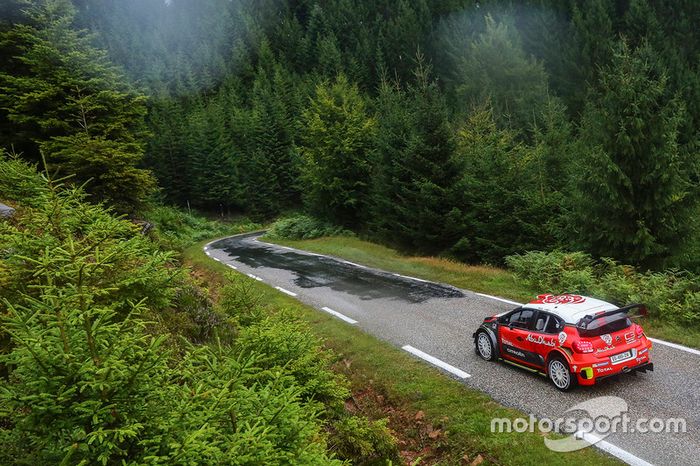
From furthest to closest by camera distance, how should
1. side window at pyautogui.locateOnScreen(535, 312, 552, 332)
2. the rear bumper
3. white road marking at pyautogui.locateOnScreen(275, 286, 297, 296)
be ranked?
white road marking at pyautogui.locateOnScreen(275, 286, 297, 296) < side window at pyautogui.locateOnScreen(535, 312, 552, 332) < the rear bumper

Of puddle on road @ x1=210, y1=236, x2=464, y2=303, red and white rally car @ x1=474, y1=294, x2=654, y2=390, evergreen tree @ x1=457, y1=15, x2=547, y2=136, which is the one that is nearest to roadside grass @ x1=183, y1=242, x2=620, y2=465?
red and white rally car @ x1=474, y1=294, x2=654, y2=390

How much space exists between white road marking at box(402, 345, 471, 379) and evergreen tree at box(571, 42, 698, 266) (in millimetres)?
10251

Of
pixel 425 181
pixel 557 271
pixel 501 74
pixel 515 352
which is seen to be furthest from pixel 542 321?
pixel 501 74

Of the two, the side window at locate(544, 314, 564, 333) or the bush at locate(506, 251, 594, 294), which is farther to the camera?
the bush at locate(506, 251, 594, 294)

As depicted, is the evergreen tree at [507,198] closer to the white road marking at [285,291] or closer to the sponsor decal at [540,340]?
the white road marking at [285,291]

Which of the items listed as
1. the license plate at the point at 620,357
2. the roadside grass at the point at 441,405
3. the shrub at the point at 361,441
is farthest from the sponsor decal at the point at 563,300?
the shrub at the point at 361,441

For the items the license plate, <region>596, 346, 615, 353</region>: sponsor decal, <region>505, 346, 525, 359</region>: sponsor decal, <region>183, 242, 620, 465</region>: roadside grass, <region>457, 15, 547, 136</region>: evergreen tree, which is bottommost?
<region>183, 242, 620, 465</region>: roadside grass

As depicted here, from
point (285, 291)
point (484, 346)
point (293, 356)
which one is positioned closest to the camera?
point (293, 356)

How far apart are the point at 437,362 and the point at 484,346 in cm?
114

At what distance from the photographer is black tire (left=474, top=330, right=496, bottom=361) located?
9.74m

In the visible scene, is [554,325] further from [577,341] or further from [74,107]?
[74,107]

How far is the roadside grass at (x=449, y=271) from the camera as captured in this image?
423 inches

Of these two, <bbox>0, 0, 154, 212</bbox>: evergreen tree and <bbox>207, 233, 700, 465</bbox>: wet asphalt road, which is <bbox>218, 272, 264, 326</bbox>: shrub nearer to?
<bbox>207, 233, 700, 465</bbox>: wet asphalt road

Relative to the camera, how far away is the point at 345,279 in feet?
63.9
